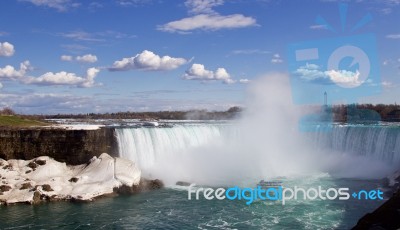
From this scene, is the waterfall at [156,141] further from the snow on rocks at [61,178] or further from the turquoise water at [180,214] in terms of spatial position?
the turquoise water at [180,214]

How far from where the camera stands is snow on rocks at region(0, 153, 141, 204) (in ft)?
74.1

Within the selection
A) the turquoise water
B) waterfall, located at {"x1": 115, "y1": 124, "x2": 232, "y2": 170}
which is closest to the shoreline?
the turquoise water

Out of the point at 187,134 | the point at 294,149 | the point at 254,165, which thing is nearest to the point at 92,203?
the point at 187,134

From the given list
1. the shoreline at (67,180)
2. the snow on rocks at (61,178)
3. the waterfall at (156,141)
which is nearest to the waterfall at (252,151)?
the waterfall at (156,141)

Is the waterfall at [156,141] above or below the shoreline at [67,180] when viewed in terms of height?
above

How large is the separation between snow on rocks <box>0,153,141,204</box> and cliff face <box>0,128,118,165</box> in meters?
0.52

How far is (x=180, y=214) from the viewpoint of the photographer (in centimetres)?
1922

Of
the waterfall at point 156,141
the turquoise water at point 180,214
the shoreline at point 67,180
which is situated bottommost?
the turquoise water at point 180,214

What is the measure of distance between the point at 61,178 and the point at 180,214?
9.27 metres

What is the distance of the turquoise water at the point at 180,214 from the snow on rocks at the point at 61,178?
0.95 m

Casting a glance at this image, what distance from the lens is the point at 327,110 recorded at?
58469 mm

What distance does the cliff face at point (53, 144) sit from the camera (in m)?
26.8

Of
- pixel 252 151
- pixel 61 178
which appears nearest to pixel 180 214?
pixel 61 178

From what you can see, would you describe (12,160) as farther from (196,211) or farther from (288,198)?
(288,198)
